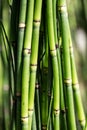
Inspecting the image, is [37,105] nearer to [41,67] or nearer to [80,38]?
[41,67]

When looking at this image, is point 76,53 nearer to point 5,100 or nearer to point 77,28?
point 77,28

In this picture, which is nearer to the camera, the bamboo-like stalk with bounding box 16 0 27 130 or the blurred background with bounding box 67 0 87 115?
the bamboo-like stalk with bounding box 16 0 27 130

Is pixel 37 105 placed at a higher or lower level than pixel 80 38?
lower

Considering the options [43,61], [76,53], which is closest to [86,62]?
[76,53]

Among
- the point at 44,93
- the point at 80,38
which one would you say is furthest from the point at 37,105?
the point at 80,38

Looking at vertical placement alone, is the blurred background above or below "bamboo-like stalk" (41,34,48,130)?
above

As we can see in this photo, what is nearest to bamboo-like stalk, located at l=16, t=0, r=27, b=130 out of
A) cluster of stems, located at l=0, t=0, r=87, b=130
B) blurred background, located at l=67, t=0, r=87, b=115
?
cluster of stems, located at l=0, t=0, r=87, b=130

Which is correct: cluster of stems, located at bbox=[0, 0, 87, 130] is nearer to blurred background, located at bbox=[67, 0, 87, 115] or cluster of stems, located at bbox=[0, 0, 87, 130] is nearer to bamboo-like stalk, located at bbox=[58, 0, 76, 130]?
bamboo-like stalk, located at bbox=[58, 0, 76, 130]

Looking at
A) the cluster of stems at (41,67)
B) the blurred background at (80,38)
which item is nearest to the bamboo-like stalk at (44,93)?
the cluster of stems at (41,67)
